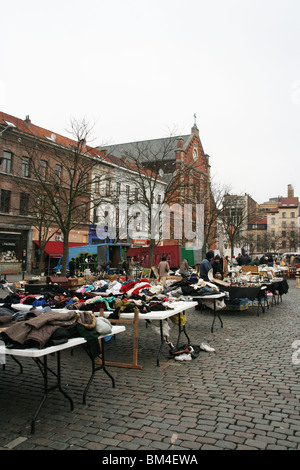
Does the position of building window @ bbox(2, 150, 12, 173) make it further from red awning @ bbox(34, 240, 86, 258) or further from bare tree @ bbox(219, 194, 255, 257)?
bare tree @ bbox(219, 194, 255, 257)

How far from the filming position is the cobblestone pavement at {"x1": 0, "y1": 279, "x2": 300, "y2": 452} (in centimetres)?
334

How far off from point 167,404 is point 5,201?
32027 mm

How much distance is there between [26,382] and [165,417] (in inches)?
91.3

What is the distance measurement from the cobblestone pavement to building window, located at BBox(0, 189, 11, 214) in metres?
28.6

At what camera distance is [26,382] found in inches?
202

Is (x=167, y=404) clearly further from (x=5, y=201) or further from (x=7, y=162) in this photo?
(x=7, y=162)

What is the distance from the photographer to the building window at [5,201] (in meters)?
32.6

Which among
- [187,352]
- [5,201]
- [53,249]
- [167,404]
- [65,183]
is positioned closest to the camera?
[167,404]

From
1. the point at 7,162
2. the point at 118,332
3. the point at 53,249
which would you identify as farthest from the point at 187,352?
the point at 7,162

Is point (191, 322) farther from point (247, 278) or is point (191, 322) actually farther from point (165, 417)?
point (165, 417)

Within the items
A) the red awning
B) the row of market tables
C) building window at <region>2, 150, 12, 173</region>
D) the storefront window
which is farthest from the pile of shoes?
building window at <region>2, 150, 12, 173</region>

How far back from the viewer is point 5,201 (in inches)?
1296

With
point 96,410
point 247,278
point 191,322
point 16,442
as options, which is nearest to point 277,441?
point 96,410
